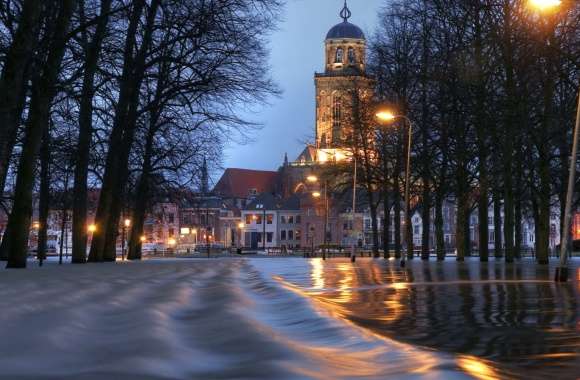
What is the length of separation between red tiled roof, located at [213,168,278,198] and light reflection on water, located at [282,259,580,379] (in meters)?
164

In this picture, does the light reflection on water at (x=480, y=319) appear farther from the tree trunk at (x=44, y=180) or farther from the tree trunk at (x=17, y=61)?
the tree trunk at (x=44, y=180)

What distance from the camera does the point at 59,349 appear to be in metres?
6.09

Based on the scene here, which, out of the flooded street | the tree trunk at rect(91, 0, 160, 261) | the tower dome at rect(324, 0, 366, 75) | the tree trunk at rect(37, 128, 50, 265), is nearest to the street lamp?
the tree trunk at rect(91, 0, 160, 261)

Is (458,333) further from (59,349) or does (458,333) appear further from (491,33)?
(491,33)

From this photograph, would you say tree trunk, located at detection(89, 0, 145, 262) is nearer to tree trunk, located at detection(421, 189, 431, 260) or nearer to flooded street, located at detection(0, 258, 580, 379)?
flooded street, located at detection(0, 258, 580, 379)

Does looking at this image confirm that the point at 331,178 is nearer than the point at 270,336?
No

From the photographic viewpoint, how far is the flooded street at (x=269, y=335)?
17.5 feet

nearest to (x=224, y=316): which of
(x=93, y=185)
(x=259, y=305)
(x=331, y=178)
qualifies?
(x=259, y=305)

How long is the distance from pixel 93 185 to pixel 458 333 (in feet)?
115

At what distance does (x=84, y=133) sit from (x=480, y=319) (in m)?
21.2

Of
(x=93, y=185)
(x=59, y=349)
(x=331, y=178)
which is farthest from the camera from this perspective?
(x=331, y=178)

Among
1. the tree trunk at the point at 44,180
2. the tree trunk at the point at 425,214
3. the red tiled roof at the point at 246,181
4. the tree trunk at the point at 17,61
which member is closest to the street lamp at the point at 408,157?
the tree trunk at the point at 425,214

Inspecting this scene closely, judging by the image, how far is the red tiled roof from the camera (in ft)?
596

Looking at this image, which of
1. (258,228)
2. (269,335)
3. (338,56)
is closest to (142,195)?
(269,335)
